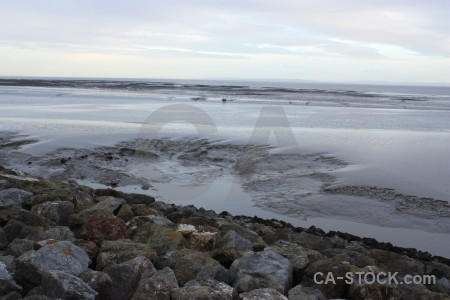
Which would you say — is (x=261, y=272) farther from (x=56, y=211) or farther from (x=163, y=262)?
(x=56, y=211)

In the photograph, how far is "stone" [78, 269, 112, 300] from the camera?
3.47 m

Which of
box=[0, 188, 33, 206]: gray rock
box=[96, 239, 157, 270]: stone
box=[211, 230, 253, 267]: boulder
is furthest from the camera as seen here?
box=[0, 188, 33, 206]: gray rock

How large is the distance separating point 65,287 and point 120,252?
955mm

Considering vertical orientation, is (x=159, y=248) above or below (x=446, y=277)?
above

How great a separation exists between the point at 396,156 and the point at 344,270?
903cm

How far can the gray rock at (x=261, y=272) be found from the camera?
12.4 feet

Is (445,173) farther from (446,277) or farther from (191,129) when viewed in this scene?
(191,129)

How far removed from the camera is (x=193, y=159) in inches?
484

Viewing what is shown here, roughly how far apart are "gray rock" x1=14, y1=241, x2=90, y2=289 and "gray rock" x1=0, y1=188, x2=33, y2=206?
7.50ft

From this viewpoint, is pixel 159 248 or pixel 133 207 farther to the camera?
pixel 133 207

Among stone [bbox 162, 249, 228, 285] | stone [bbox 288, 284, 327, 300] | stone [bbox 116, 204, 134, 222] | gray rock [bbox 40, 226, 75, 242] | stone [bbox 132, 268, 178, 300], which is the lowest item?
stone [bbox 116, 204, 134, 222]

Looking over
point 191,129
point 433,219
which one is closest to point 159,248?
point 433,219

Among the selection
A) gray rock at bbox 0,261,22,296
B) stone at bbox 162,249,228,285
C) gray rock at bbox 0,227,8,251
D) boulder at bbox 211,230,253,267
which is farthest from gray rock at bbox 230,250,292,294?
gray rock at bbox 0,227,8,251

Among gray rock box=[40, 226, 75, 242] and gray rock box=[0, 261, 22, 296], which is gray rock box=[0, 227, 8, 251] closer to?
gray rock box=[40, 226, 75, 242]
